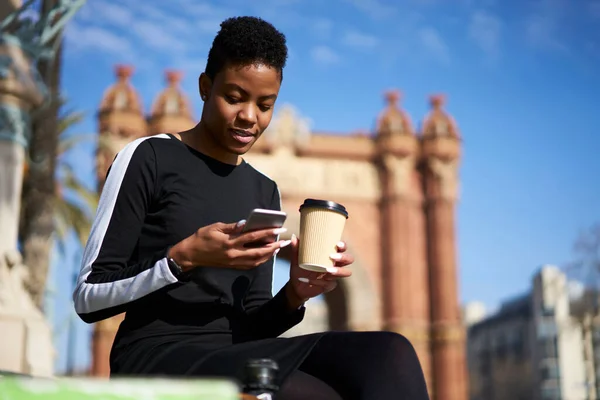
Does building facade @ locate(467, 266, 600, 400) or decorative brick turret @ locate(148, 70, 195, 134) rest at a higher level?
decorative brick turret @ locate(148, 70, 195, 134)

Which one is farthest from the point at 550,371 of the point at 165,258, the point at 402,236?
the point at 165,258

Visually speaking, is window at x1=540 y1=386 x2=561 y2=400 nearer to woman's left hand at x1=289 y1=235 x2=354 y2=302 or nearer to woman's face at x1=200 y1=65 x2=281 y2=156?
woman's left hand at x1=289 y1=235 x2=354 y2=302

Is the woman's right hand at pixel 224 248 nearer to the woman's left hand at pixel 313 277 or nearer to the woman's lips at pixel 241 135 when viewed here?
the woman's left hand at pixel 313 277

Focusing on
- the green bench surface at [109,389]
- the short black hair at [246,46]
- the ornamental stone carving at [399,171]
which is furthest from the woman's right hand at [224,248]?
the ornamental stone carving at [399,171]

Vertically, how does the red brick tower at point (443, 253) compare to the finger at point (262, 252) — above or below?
above

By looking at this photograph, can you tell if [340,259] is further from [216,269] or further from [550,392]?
[550,392]

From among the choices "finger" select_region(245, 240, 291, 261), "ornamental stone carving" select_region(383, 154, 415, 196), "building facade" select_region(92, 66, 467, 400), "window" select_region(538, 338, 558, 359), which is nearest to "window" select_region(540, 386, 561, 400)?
"window" select_region(538, 338, 558, 359)

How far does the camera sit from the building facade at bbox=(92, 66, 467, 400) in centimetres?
1747

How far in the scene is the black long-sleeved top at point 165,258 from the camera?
5.66 feet

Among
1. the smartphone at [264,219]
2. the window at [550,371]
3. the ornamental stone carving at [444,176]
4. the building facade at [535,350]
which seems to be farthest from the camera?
the window at [550,371]

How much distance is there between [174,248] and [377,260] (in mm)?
16399

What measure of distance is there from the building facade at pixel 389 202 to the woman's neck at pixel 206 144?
15038 mm

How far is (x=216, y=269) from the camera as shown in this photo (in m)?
1.87

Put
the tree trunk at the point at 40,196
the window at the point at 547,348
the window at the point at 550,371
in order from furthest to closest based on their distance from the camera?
the window at the point at 547,348 → the window at the point at 550,371 → the tree trunk at the point at 40,196
